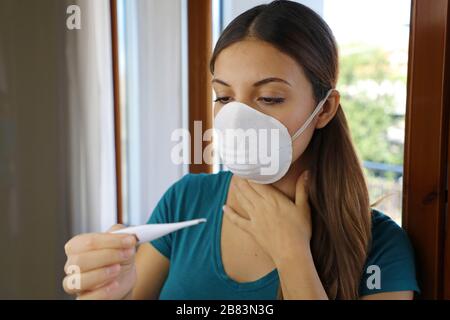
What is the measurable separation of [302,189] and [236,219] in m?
0.10

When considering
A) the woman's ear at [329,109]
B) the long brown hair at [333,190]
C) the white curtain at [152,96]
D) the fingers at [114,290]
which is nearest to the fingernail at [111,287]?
the fingers at [114,290]

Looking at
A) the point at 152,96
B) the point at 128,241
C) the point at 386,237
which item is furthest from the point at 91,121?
the point at 386,237

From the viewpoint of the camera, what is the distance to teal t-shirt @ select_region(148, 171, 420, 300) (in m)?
0.54

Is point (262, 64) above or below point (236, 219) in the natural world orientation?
above

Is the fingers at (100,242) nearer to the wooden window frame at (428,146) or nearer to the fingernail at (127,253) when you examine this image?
the fingernail at (127,253)

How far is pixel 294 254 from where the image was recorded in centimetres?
53

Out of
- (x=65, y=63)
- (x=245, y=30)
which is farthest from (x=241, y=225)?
(x=65, y=63)

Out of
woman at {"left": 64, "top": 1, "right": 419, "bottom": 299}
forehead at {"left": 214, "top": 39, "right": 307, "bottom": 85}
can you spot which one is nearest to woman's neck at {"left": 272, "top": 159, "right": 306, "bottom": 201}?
woman at {"left": 64, "top": 1, "right": 419, "bottom": 299}

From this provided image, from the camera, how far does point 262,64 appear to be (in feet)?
1.65

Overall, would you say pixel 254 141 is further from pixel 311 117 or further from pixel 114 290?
pixel 114 290

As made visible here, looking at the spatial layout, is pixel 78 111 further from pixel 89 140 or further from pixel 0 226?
pixel 0 226

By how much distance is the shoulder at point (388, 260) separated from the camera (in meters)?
0.52

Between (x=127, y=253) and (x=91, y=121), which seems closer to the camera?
(x=127, y=253)

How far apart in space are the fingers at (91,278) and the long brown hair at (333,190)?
21cm
